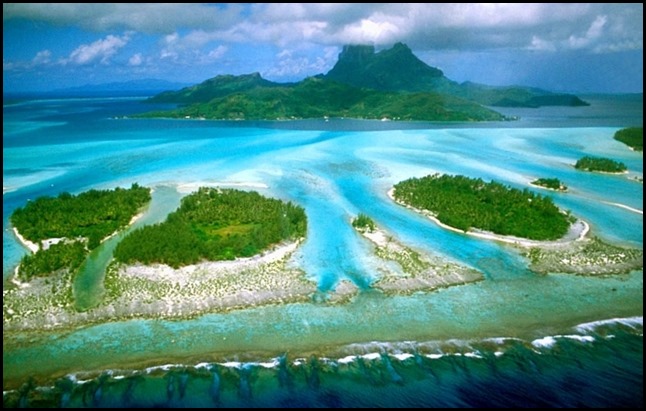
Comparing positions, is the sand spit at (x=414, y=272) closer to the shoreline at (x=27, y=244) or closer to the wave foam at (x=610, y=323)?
the wave foam at (x=610, y=323)

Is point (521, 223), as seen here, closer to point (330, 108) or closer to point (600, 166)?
point (600, 166)

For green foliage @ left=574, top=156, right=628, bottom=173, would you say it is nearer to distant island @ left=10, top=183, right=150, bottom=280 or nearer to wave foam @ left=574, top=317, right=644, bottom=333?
wave foam @ left=574, top=317, right=644, bottom=333

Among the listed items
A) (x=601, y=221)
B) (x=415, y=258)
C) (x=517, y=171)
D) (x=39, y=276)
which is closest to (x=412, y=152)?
(x=517, y=171)

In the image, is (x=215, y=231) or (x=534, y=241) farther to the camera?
(x=215, y=231)

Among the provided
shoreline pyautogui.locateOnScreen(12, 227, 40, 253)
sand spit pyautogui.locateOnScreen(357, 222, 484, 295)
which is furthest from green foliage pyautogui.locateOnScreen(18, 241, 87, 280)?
sand spit pyautogui.locateOnScreen(357, 222, 484, 295)

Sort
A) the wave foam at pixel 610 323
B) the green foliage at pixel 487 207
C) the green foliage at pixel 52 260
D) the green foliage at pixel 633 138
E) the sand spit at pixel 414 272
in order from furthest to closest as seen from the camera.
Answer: the green foliage at pixel 633 138 → the green foliage at pixel 487 207 → the sand spit at pixel 414 272 → the green foliage at pixel 52 260 → the wave foam at pixel 610 323

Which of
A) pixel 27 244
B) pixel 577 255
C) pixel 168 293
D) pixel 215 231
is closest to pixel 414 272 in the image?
pixel 577 255

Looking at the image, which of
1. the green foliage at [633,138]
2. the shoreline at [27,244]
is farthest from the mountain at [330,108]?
the shoreline at [27,244]
